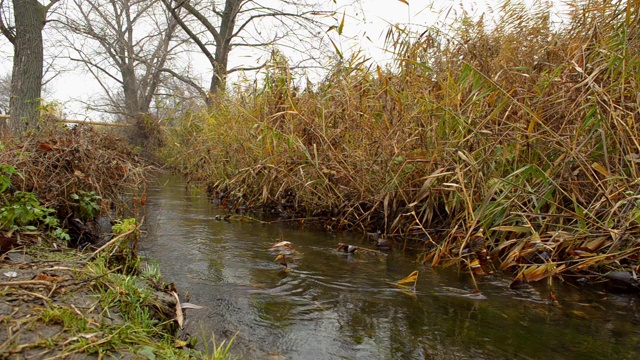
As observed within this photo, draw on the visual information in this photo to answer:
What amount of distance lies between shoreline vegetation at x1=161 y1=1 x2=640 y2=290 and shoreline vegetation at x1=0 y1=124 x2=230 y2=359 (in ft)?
5.50

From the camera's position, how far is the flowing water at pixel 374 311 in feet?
5.62

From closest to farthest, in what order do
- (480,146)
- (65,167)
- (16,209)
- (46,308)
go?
(46,308)
(16,209)
(480,146)
(65,167)

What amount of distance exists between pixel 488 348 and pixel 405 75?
8.30ft

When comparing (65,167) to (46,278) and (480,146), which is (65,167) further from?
(480,146)

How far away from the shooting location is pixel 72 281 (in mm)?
1717

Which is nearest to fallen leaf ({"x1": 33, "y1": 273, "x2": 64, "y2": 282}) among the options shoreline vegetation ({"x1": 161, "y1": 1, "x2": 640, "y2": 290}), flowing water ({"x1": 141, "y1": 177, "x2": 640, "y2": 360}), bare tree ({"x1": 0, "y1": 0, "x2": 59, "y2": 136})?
flowing water ({"x1": 141, "y1": 177, "x2": 640, "y2": 360})

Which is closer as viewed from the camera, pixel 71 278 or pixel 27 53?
pixel 71 278

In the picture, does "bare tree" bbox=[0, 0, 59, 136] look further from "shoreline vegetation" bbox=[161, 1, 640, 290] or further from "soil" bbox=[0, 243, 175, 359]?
"soil" bbox=[0, 243, 175, 359]

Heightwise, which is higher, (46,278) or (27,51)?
(27,51)

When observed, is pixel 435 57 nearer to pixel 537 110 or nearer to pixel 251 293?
pixel 537 110

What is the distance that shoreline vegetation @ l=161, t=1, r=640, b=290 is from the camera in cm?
252

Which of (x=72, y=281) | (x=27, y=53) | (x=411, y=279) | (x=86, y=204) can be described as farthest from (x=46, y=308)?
(x=27, y=53)

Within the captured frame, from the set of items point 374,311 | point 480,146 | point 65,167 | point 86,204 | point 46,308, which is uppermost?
point 480,146

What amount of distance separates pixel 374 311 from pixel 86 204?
2266 millimetres
